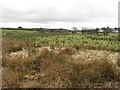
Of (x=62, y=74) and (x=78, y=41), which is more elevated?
(x=78, y=41)

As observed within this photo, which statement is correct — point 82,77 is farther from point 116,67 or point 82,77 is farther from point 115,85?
point 116,67

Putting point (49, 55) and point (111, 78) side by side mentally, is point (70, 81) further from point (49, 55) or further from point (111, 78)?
point (49, 55)

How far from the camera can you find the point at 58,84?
345 inches

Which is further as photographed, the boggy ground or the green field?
the green field

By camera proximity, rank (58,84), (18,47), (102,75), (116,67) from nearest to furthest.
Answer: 1. (58,84)
2. (102,75)
3. (116,67)
4. (18,47)

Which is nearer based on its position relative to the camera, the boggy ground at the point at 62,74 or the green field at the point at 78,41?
the boggy ground at the point at 62,74

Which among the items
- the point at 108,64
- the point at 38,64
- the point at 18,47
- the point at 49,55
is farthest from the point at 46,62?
the point at 18,47

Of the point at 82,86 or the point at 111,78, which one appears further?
the point at 111,78

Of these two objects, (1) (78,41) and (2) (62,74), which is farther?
(1) (78,41)

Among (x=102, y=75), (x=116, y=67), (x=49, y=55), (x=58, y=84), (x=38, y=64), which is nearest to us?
(x=58, y=84)

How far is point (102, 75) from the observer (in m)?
9.34

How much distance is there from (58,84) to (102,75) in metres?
1.53

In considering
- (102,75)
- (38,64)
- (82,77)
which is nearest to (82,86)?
(82,77)

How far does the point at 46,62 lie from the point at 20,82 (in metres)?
1.57
